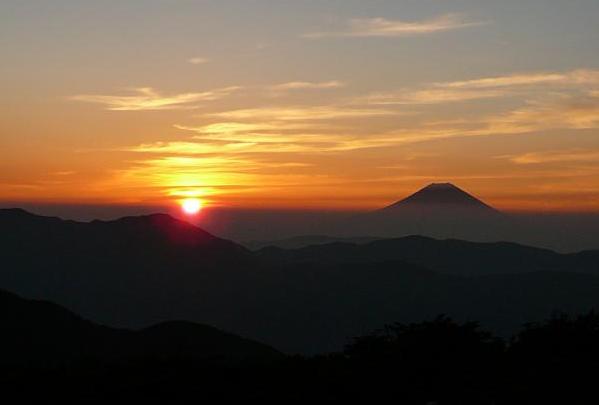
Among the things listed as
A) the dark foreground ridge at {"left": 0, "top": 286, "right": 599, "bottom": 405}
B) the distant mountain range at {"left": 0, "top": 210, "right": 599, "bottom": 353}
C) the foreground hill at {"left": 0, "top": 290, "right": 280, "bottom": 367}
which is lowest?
the distant mountain range at {"left": 0, "top": 210, "right": 599, "bottom": 353}

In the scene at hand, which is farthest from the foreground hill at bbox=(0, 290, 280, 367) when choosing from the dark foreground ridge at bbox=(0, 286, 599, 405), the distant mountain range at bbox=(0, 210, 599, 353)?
the distant mountain range at bbox=(0, 210, 599, 353)

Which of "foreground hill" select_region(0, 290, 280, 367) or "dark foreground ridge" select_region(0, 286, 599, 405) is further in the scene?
"foreground hill" select_region(0, 290, 280, 367)

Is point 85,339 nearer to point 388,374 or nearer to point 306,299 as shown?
point 388,374

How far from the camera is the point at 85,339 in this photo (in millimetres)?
76875

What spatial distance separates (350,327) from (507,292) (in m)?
43.7

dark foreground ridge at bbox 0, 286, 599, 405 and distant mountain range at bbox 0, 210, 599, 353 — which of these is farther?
distant mountain range at bbox 0, 210, 599, 353

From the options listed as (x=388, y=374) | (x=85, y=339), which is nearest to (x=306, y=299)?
(x=85, y=339)

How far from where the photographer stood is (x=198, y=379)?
34.5 m

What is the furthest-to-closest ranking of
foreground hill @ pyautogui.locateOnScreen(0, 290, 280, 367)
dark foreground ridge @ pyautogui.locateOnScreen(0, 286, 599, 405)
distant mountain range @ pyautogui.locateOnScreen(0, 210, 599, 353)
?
distant mountain range @ pyautogui.locateOnScreen(0, 210, 599, 353) → foreground hill @ pyautogui.locateOnScreen(0, 290, 280, 367) → dark foreground ridge @ pyautogui.locateOnScreen(0, 286, 599, 405)

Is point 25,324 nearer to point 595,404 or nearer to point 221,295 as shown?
point 595,404

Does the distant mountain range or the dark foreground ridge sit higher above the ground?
the dark foreground ridge

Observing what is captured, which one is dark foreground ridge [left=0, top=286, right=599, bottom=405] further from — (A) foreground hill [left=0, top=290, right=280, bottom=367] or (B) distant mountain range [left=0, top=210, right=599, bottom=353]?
(B) distant mountain range [left=0, top=210, right=599, bottom=353]

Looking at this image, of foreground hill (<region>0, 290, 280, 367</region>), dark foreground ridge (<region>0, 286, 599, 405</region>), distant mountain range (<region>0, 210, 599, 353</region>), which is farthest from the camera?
distant mountain range (<region>0, 210, 599, 353</region>)

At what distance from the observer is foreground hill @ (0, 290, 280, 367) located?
72125 millimetres
